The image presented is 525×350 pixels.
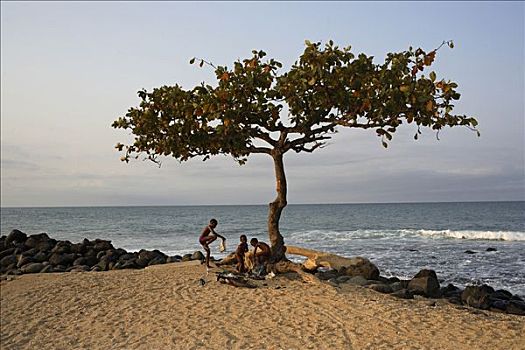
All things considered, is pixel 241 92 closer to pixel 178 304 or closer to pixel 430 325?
pixel 178 304

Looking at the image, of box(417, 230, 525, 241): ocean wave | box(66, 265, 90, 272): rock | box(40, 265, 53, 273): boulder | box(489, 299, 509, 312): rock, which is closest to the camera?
box(489, 299, 509, 312): rock

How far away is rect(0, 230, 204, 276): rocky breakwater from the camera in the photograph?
720 inches

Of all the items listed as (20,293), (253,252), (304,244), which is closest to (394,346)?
(253,252)

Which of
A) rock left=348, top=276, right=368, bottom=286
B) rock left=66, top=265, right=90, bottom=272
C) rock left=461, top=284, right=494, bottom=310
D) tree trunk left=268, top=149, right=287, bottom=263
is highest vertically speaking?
tree trunk left=268, top=149, right=287, bottom=263

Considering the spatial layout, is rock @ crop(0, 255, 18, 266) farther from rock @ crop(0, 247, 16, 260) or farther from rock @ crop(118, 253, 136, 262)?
rock @ crop(118, 253, 136, 262)

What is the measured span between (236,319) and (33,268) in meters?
9.42

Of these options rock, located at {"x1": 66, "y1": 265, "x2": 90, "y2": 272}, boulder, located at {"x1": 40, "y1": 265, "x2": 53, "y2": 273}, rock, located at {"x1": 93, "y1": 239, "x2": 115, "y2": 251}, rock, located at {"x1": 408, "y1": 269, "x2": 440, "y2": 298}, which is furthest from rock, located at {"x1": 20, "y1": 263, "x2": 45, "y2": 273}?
rock, located at {"x1": 408, "y1": 269, "x2": 440, "y2": 298}

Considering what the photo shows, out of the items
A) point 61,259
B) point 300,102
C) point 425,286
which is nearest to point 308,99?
point 300,102

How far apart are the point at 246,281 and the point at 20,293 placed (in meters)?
5.96

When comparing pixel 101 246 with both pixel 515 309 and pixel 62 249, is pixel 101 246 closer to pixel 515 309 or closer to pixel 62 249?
pixel 62 249

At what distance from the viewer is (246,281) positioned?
45.2 ft

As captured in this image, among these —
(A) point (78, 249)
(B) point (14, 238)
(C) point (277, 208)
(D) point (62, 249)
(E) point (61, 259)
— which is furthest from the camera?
(B) point (14, 238)

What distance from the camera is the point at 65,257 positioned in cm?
1930

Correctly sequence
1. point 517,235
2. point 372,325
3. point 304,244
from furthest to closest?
1. point 517,235
2. point 304,244
3. point 372,325
